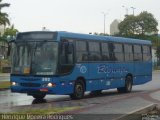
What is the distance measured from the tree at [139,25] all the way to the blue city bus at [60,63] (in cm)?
7268

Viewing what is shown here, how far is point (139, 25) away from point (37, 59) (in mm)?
79490

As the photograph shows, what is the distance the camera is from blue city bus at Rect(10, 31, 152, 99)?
20.7 m

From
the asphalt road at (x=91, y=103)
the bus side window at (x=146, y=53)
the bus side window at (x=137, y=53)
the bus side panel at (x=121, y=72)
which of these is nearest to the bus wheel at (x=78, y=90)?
the asphalt road at (x=91, y=103)

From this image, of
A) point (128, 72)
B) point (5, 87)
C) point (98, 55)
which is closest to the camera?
point (98, 55)

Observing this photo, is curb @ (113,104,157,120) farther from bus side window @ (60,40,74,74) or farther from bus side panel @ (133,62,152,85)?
bus side panel @ (133,62,152,85)

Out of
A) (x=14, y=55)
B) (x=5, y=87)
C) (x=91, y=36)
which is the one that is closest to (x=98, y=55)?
(x=91, y=36)

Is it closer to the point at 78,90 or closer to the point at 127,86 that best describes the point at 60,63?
the point at 78,90

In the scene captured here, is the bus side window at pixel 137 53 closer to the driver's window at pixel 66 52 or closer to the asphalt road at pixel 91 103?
the asphalt road at pixel 91 103

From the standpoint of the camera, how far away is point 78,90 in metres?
22.1

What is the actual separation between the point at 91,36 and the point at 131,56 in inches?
187

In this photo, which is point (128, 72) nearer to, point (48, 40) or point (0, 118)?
point (48, 40)

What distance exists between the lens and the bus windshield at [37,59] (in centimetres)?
2062

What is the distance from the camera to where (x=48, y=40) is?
826 inches

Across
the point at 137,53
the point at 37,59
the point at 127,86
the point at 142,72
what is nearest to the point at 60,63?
the point at 37,59
